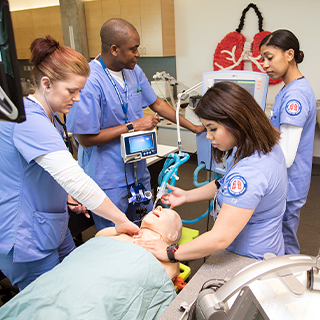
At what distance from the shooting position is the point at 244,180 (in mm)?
1057

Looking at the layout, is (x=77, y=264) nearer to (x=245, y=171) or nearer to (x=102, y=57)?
(x=245, y=171)

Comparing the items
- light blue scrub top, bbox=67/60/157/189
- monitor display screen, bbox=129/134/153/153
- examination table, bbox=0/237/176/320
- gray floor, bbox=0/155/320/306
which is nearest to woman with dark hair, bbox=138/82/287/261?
examination table, bbox=0/237/176/320

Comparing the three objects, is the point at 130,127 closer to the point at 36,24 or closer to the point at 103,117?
the point at 103,117

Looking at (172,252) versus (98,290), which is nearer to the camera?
(98,290)

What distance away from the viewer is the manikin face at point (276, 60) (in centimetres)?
172

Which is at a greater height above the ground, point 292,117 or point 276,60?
point 276,60

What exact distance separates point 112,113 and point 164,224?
729mm

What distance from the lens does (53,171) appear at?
3.48 feet

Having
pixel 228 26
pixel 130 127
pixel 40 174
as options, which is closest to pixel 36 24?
pixel 228 26

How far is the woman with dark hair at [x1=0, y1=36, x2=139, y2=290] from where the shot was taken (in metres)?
1.05

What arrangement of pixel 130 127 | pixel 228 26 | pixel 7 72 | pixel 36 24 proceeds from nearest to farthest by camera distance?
pixel 7 72
pixel 130 127
pixel 228 26
pixel 36 24

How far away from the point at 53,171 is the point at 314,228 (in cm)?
253

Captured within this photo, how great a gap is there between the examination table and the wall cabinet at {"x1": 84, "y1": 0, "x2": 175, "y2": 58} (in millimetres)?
3993

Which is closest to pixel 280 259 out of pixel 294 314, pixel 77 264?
pixel 294 314
